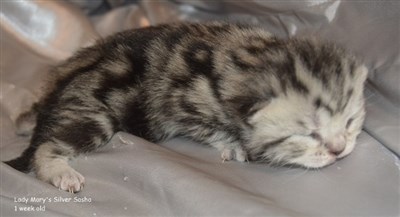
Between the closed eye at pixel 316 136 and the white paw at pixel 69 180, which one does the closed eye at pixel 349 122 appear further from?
the white paw at pixel 69 180

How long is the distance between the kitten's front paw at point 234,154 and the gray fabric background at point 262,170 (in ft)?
0.09

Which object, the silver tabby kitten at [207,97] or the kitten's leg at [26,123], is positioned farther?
the kitten's leg at [26,123]

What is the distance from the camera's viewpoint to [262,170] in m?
1.47

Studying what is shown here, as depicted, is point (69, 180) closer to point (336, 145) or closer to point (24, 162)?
point (24, 162)

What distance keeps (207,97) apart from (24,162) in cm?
56

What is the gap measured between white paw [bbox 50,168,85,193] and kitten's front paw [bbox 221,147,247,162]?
1.28 ft

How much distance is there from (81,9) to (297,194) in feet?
4.39

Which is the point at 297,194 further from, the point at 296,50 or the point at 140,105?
the point at 140,105

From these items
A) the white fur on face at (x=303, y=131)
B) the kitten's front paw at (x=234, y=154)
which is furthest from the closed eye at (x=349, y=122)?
the kitten's front paw at (x=234, y=154)

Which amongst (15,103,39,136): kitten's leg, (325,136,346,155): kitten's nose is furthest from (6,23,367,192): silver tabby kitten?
(15,103,39,136): kitten's leg

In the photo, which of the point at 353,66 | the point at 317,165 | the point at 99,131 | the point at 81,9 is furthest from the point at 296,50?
the point at 81,9

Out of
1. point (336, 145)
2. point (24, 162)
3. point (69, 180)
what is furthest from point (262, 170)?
point (24, 162)

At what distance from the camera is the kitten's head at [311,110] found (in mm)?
1309

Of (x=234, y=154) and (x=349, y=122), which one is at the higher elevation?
(x=349, y=122)
